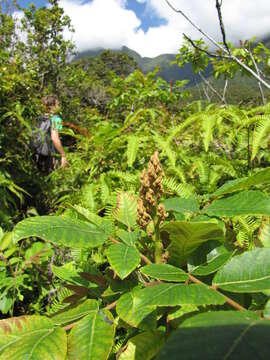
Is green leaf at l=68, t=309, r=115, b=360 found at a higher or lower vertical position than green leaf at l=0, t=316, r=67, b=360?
lower

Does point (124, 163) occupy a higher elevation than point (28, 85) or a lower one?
lower

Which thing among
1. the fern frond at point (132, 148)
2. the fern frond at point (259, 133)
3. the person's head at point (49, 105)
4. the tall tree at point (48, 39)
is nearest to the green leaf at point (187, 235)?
the fern frond at point (259, 133)

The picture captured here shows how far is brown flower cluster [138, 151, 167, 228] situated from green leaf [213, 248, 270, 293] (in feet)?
0.66

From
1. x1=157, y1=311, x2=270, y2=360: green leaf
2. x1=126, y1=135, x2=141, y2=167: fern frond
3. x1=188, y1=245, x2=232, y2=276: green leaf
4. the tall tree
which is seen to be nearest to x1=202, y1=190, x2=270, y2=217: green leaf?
x1=188, y1=245, x2=232, y2=276: green leaf

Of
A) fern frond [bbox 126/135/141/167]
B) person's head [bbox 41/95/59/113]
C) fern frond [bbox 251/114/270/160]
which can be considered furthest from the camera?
person's head [bbox 41/95/59/113]

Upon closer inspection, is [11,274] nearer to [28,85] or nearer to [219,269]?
[219,269]

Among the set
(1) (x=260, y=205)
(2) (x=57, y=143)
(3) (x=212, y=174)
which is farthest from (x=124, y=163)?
(2) (x=57, y=143)

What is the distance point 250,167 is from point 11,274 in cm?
164

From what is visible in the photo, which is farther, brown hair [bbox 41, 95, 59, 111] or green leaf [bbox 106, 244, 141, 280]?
brown hair [bbox 41, 95, 59, 111]

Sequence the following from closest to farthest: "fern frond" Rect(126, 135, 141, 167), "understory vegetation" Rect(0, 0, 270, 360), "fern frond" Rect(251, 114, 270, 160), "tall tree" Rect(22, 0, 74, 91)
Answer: "understory vegetation" Rect(0, 0, 270, 360), "fern frond" Rect(251, 114, 270, 160), "fern frond" Rect(126, 135, 141, 167), "tall tree" Rect(22, 0, 74, 91)

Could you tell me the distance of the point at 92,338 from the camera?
52 centimetres

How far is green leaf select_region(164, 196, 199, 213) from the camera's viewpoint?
77 centimetres

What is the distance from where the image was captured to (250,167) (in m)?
1.48

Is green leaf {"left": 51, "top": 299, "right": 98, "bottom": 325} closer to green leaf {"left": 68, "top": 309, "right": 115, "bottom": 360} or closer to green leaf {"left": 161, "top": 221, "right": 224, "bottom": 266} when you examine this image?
green leaf {"left": 68, "top": 309, "right": 115, "bottom": 360}
